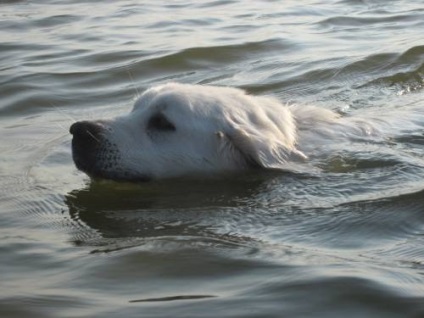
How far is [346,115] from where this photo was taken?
8.21 metres

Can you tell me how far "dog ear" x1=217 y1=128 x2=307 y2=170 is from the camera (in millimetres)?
6426

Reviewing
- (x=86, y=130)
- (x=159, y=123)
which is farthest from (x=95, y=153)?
(x=159, y=123)

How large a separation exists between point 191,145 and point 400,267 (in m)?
2.39

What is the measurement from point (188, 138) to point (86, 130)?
2.27 ft

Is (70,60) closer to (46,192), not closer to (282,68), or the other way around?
(282,68)

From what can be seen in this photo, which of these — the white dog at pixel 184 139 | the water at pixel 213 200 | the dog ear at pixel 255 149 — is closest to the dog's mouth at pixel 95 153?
the white dog at pixel 184 139

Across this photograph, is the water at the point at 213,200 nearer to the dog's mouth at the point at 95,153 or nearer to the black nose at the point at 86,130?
the dog's mouth at the point at 95,153

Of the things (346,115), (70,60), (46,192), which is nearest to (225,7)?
(70,60)

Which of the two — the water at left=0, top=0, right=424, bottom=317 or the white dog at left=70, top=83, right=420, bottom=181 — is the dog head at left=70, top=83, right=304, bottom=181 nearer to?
the white dog at left=70, top=83, right=420, bottom=181

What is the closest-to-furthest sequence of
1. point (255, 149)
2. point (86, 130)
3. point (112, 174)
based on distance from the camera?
point (86, 130) → point (112, 174) → point (255, 149)

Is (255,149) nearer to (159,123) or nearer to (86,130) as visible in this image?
(159,123)

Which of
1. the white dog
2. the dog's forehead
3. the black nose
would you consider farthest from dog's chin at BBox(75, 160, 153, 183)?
the dog's forehead

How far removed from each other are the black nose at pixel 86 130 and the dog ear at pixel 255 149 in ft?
2.59

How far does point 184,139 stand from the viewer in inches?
254
